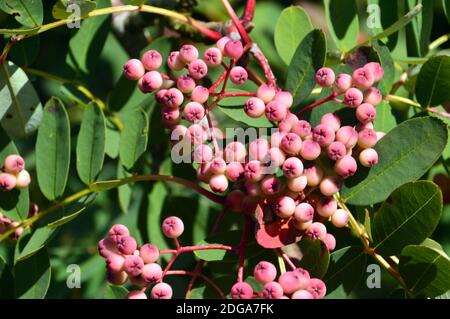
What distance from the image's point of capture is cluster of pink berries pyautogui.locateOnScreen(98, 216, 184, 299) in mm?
1327

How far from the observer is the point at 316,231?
1341 millimetres

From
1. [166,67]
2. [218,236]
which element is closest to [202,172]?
[218,236]

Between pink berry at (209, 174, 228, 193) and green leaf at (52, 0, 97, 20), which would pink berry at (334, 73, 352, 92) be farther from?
green leaf at (52, 0, 97, 20)

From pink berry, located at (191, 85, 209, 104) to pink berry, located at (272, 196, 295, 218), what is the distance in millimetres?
224

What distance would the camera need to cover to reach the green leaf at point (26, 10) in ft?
4.69

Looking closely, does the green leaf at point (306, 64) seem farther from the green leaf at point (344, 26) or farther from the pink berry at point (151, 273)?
the pink berry at point (151, 273)

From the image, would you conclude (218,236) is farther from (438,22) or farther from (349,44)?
(438,22)

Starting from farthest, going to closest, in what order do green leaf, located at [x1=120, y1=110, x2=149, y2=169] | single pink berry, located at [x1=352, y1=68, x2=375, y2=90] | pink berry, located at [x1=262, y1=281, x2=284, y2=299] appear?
1. green leaf, located at [x1=120, y1=110, x2=149, y2=169]
2. single pink berry, located at [x1=352, y1=68, x2=375, y2=90]
3. pink berry, located at [x1=262, y1=281, x2=284, y2=299]

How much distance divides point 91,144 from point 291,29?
0.47m

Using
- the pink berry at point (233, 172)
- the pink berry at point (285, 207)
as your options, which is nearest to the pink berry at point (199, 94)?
the pink berry at point (233, 172)

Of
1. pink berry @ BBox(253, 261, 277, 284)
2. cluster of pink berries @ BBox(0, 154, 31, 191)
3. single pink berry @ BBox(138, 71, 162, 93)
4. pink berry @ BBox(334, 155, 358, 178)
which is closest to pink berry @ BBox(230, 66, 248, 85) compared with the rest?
single pink berry @ BBox(138, 71, 162, 93)

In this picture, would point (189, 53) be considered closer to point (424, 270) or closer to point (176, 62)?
point (176, 62)

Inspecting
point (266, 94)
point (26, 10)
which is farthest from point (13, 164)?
point (266, 94)

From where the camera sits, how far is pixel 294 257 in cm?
148
